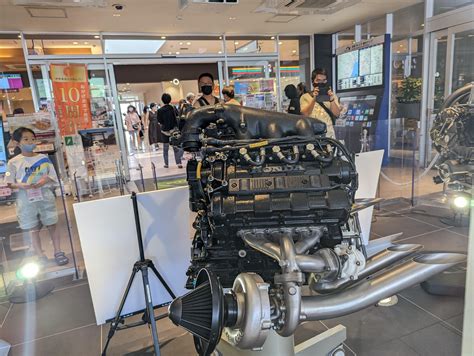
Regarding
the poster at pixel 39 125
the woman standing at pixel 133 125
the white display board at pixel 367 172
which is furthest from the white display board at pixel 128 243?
the woman standing at pixel 133 125

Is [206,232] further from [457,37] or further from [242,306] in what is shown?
[457,37]

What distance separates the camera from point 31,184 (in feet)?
10.7

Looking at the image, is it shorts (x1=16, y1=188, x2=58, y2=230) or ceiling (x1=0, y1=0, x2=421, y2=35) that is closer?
shorts (x1=16, y1=188, x2=58, y2=230)

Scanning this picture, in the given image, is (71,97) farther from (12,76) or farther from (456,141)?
(456,141)

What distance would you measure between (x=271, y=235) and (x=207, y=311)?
0.50 metres

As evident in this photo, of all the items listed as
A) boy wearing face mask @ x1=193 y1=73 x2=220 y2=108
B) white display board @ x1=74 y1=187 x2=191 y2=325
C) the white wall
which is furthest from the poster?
the white wall

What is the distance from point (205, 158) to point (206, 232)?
0.36 m

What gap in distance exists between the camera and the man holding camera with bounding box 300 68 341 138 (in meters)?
3.24

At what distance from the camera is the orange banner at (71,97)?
6777mm

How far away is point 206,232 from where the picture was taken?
1635 mm

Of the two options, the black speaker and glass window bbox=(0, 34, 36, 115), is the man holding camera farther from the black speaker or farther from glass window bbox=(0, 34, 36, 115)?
glass window bbox=(0, 34, 36, 115)

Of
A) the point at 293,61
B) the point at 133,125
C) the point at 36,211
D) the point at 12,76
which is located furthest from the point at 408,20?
the point at 12,76

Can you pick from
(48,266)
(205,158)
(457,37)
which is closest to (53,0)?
(48,266)

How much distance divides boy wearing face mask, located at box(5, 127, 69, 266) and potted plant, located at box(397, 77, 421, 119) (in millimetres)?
7108
